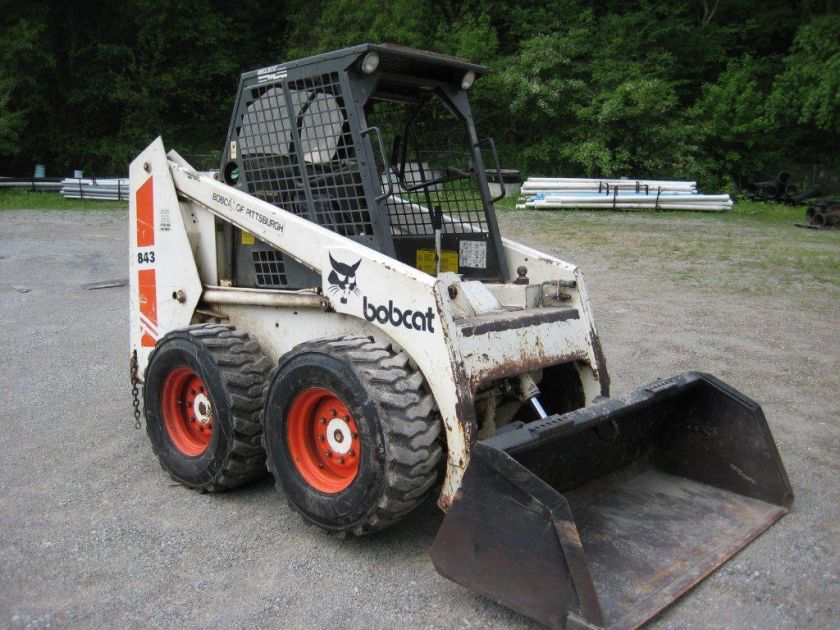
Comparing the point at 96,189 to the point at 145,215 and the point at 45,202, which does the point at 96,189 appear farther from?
the point at 145,215

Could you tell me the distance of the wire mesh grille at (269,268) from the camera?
4.31 meters

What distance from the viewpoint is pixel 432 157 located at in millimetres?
4793

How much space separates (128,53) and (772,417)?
27.7 metres

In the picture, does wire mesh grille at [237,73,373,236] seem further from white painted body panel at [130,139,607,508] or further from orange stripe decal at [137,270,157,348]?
orange stripe decal at [137,270,157,348]

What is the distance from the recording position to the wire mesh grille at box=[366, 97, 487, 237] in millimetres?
4699

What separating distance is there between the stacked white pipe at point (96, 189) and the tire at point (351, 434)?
19520 millimetres

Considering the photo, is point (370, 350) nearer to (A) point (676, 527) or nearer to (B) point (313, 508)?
(B) point (313, 508)

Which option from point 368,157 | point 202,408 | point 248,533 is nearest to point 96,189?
point 202,408

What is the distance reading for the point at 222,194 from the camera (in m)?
4.33

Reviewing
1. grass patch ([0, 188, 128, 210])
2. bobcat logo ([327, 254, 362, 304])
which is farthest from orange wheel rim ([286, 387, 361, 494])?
grass patch ([0, 188, 128, 210])

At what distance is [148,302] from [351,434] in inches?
80.9

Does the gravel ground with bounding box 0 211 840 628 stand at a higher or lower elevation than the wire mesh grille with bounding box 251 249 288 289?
lower

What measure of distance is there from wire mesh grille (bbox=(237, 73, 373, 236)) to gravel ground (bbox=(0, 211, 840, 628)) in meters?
1.59

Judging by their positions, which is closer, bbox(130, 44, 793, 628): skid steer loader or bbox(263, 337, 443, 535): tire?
bbox(130, 44, 793, 628): skid steer loader
